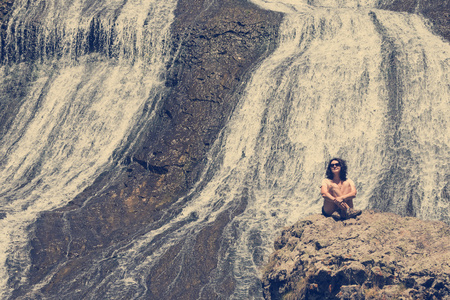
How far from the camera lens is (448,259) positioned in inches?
388

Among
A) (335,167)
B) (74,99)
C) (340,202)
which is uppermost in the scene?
(74,99)

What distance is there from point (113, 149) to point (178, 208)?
190 inches

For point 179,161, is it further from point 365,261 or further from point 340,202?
point 365,261

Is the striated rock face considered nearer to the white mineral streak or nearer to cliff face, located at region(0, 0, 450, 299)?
cliff face, located at region(0, 0, 450, 299)

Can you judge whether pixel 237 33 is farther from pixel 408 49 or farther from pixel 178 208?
pixel 178 208

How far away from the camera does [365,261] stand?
34.8ft

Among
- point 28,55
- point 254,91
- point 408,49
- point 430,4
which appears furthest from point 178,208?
point 430,4

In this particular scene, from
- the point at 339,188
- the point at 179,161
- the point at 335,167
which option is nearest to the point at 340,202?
the point at 339,188

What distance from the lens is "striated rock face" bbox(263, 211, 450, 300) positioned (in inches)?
391

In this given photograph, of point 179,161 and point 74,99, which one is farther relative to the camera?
point 74,99

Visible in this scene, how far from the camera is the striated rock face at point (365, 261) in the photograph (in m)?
9.93

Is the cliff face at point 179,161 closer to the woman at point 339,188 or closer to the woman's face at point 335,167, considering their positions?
the woman at point 339,188

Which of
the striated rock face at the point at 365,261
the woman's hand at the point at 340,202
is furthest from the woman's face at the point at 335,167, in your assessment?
the striated rock face at the point at 365,261

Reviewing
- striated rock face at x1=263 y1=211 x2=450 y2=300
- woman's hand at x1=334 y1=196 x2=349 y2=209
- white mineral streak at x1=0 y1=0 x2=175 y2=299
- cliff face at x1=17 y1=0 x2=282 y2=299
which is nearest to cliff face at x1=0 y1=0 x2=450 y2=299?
cliff face at x1=17 y1=0 x2=282 y2=299
